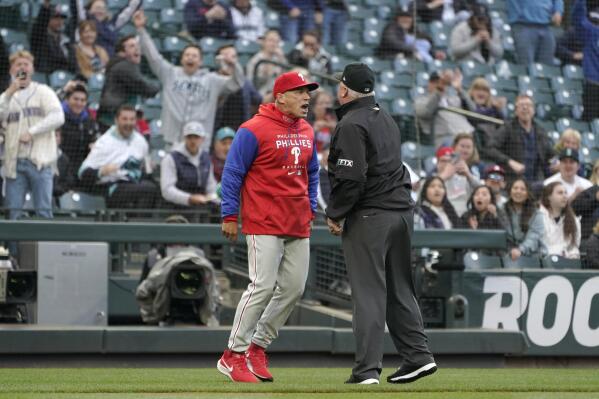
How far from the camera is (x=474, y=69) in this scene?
670 inches

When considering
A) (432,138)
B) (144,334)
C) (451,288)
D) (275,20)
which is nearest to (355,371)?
(144,334)

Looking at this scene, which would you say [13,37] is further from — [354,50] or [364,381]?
[364,381]

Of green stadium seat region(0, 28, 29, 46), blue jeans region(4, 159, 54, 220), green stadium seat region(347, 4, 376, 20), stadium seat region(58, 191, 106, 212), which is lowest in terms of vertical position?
stadium seat region(58, 191, 106, 212)

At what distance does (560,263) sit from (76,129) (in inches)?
194

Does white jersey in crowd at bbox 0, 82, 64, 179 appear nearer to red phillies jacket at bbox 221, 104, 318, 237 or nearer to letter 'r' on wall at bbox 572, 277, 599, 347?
red phillies jacket at bbox 221, 104, 318, 237

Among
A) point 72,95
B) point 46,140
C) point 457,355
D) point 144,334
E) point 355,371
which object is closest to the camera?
point 355,371

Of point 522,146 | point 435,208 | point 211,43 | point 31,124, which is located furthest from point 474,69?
point 31,124

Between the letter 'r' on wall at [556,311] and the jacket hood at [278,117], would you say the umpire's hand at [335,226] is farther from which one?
the letter 'r' on wall at [556,311]

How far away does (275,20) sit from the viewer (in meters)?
16.1

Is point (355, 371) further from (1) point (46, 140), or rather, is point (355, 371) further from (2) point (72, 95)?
(2) point (72, 95)

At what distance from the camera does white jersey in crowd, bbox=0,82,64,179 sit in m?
11.5

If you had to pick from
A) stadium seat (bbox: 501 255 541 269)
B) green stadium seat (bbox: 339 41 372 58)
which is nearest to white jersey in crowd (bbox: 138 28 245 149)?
stadium seat (bbox: 501 255 541 269)

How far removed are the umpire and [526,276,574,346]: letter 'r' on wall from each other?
4367 millimetres

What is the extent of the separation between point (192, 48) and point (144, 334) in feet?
15.6
